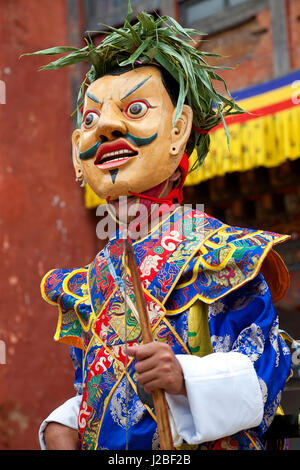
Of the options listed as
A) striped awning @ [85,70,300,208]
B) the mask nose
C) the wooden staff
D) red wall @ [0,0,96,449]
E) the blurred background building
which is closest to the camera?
the wooden staff

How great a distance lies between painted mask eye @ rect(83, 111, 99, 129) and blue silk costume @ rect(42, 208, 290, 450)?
0.97 ft

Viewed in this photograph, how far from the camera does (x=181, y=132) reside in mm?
1865

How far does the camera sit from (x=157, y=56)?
1883 millimetres

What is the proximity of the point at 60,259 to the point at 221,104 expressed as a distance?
4125 millimetres

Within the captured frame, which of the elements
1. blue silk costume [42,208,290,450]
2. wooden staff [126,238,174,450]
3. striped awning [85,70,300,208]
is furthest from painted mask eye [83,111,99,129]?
striped awning [85,70,300,208]

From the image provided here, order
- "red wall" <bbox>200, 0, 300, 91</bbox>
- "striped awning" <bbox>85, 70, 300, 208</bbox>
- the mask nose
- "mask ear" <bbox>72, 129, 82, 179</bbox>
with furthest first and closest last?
"red wall" <bbox>200, 0, 300, 91</bbox> < "striped awning" <bbox>85, 70, 300, 208</bbox> < "mask ear" <bbox>72, 129, 82, 179</bbox> < the mask nose

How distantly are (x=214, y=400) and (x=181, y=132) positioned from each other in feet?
2.14

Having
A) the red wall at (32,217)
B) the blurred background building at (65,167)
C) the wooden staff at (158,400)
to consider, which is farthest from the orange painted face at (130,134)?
the red wall at (32,217)

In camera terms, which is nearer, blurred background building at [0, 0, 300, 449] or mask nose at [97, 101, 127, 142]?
mask nose at [97, 101, 127, 142]

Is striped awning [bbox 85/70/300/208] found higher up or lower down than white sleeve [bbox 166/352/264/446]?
higher up

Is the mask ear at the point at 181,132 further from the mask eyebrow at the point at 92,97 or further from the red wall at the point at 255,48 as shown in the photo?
the red wall at the point at 255,48

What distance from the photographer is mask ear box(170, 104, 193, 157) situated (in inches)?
72.5

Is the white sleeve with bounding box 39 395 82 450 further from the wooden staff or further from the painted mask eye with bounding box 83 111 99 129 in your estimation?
the painted mask eye with bounding box 83 111 99 129

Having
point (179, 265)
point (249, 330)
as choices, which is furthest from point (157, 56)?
point (249, 330)
